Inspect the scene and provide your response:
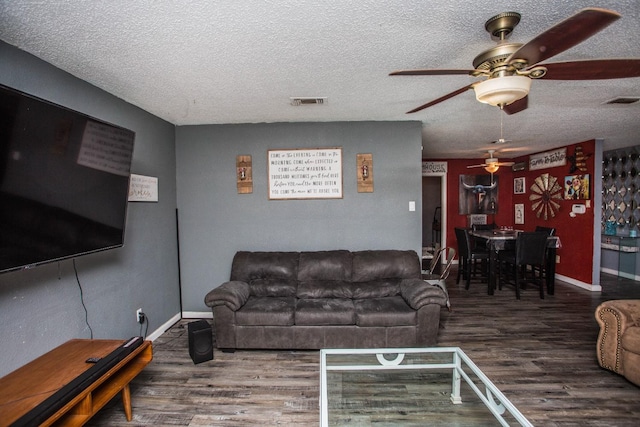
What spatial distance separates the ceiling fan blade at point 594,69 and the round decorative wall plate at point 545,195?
478 centimetres

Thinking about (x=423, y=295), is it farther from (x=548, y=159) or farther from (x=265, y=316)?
(x=548, y=159)

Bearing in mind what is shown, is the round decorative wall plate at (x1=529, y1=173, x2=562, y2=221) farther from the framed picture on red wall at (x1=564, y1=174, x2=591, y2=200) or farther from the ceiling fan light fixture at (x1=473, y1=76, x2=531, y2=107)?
the ceiling fan light fixture at (x1=473, y1=76, x2=531, y2=107)

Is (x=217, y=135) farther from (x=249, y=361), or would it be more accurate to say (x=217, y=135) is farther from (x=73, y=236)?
(x=249, y=361)

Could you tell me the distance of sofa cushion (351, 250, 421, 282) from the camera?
3436 mm

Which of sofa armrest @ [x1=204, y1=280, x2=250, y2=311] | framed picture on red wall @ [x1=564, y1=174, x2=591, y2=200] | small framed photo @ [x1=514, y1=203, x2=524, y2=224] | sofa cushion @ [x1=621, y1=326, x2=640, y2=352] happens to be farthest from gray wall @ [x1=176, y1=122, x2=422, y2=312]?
small framed photo @ [x1=514, y1=203, x2=524, y2=224]

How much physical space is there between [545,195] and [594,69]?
17.2 ft

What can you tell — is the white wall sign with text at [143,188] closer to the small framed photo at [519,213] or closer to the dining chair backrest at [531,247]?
the dining chair backrest at [531,247]

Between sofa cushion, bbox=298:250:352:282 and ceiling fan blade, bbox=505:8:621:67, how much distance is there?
98.7 inches

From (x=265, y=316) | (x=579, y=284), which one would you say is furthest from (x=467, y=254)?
(x=265, y=316)

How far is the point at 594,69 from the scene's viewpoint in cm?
150

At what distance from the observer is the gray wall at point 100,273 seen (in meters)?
1.88

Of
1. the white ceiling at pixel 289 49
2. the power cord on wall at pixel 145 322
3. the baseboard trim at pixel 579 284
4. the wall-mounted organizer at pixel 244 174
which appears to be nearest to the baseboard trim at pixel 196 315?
the power cord on wall at pixel 145 322

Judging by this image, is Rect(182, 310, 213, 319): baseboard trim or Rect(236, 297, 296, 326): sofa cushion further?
Rect(182, 310, 213, 319): baseboard trim

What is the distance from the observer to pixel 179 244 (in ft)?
12.5
